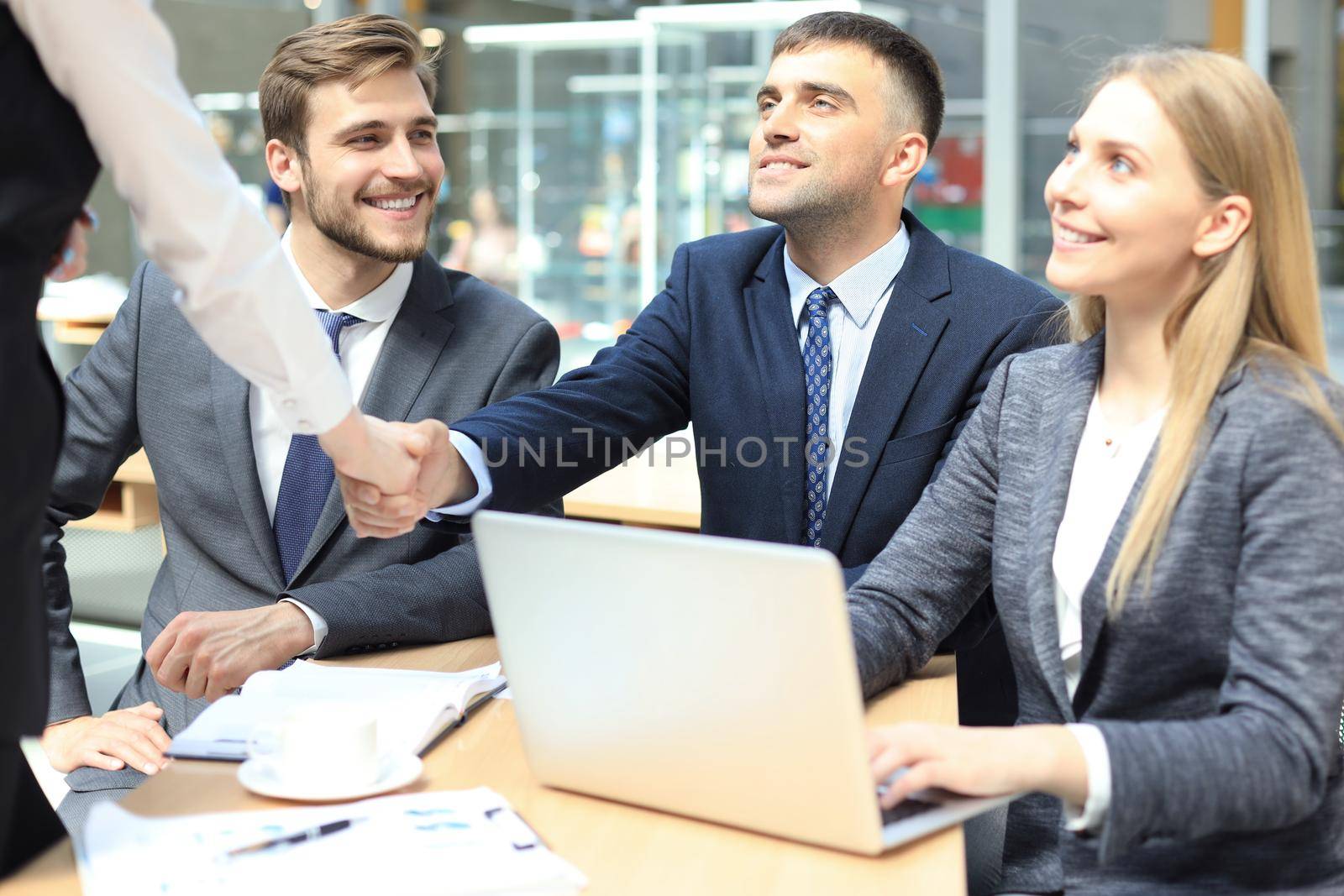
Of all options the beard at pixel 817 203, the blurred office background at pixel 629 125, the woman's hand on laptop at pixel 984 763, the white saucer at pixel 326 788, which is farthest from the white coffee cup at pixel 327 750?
the blurred office background at pixel 629 125

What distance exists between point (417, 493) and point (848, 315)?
0.73 metres

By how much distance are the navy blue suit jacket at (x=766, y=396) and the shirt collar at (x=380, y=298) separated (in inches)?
12.4

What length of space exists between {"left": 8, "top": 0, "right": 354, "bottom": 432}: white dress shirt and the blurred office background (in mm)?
2215

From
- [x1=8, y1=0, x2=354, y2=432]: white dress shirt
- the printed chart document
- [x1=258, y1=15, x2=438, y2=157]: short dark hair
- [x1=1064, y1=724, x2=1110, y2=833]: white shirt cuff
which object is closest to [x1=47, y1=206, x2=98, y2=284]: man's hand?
[x1=8, y1=0, x2=354, y2=432]: white dress shirt

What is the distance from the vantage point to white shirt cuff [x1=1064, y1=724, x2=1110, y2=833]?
44.2 inches

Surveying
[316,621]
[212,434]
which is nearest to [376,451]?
[316,621]

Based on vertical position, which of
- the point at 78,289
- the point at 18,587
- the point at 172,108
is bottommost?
the point at 78,289

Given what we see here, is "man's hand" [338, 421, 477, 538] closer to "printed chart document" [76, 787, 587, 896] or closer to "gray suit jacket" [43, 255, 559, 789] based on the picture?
"gray suit jacket" [43, 255, 559, 789]

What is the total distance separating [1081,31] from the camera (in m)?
4.73

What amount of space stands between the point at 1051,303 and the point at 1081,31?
121 inches

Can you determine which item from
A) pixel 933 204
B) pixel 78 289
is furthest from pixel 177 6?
pixel 933 204

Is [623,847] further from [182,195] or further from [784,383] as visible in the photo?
[784,383]

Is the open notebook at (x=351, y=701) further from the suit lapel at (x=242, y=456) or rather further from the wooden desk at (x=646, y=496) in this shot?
the wooden desk at (x=646, y=496)

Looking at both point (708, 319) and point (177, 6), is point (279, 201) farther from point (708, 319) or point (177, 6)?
point (708, 319)
